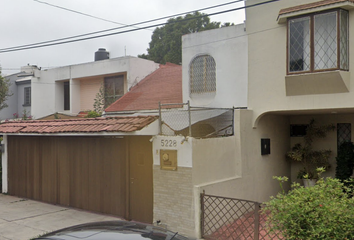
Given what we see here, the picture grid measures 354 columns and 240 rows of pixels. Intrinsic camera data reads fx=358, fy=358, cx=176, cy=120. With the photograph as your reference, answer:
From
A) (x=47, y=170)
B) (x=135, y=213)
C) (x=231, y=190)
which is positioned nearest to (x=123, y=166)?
(x=135, y=213)

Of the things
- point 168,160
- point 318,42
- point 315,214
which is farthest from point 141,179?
point 318,42

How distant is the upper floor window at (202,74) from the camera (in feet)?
34.7

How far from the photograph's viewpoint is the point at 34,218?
914cm

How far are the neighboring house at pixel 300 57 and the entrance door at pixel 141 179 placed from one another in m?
3.10

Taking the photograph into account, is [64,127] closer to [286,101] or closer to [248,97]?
[248,97]

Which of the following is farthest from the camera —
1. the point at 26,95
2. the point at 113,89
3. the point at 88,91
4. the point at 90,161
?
the point at 26,95

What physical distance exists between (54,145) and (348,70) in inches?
323

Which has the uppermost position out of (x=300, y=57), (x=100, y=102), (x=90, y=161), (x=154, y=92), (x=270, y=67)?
(x=300, y=57)

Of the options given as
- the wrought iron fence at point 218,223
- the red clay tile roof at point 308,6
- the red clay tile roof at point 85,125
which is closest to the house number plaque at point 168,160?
the red clay tile roof at point 85,125

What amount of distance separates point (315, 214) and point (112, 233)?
8.47ft

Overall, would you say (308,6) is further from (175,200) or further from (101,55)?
(101,55)

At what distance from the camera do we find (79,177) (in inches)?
392

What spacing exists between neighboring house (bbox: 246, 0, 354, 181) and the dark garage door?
13.1 ft

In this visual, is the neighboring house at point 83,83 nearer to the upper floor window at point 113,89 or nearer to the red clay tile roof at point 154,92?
the upper floor window at point 113,89
